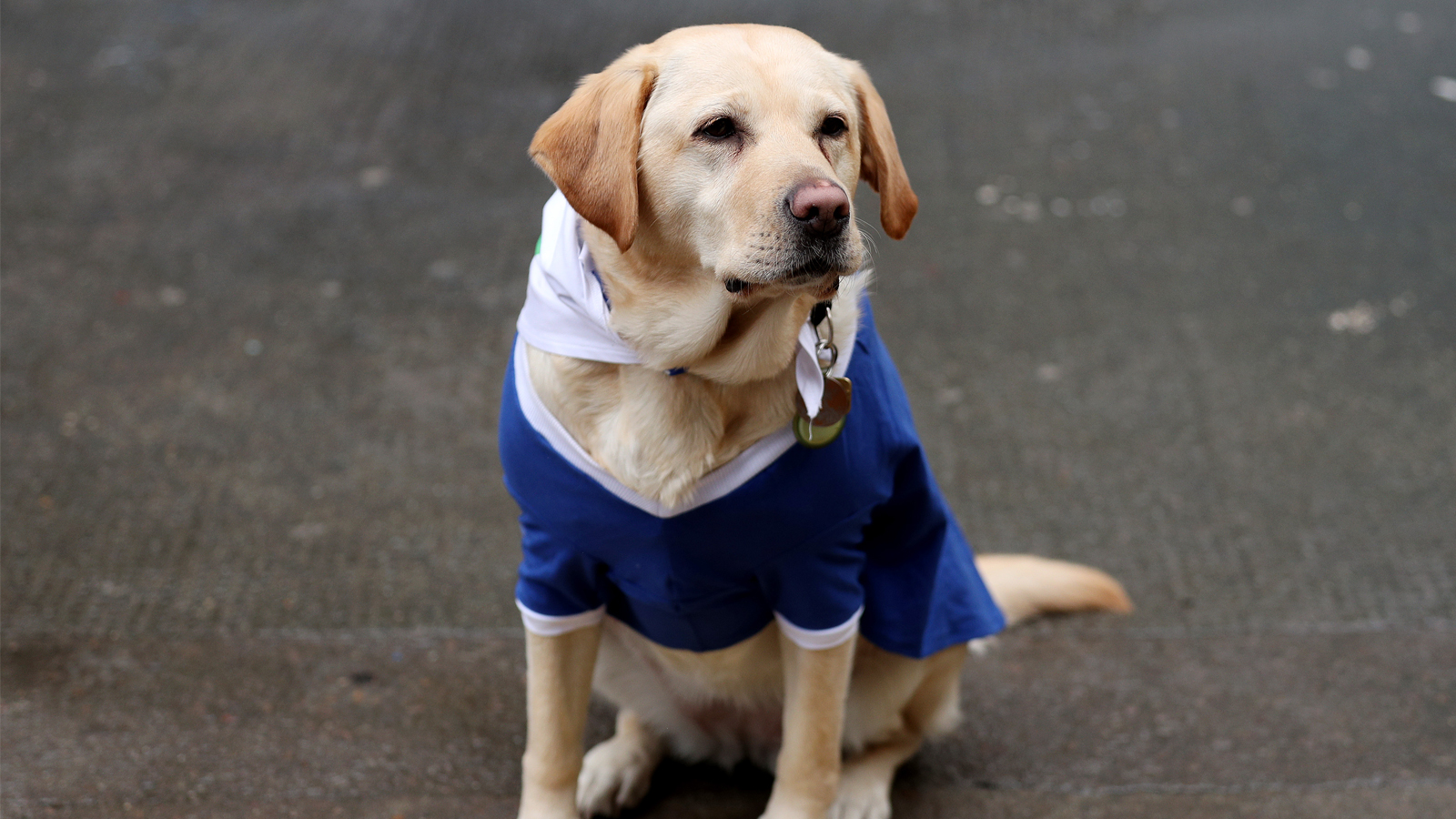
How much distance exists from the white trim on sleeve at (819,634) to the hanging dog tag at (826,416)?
333mm

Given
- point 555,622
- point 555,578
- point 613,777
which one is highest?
point 555,578

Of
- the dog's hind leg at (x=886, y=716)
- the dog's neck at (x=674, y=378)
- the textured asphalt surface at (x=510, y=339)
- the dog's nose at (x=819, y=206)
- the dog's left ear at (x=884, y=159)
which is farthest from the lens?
the textured asphalt surface at (x=510, y=339)

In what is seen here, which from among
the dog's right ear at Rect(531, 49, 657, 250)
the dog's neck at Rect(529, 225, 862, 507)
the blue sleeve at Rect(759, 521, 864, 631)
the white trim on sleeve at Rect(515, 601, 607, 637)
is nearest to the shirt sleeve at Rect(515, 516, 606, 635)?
the white trim on sleeve at Rect(515, 601, 607, 637)

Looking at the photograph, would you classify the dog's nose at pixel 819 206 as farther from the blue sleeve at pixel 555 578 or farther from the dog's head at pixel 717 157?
the blue sleeve at pixel 555 578

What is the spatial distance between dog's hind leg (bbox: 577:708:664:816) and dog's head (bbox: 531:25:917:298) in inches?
41.3

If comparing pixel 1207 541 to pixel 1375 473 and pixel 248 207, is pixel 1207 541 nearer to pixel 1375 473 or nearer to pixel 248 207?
pixel 1375 473

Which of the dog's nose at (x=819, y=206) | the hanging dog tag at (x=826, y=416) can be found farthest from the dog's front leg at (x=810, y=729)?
the dog's nose at (x=819, y=206)

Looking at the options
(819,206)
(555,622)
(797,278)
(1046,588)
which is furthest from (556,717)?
(1046,588)

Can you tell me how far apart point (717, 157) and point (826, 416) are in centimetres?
40

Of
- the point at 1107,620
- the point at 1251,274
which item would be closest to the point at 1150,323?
the point at 1251,274

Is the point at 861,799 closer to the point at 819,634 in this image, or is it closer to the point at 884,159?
the point at 819,634

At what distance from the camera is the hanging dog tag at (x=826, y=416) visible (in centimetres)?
181

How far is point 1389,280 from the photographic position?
4.21 meters

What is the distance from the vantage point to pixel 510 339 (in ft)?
12.6
